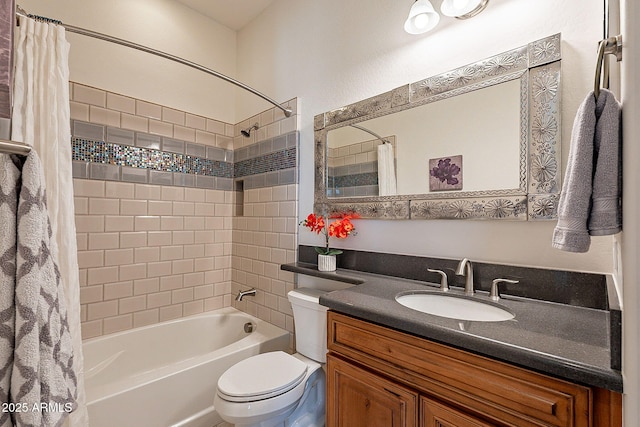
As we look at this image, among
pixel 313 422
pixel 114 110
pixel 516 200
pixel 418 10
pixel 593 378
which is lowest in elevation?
pixel 313 422

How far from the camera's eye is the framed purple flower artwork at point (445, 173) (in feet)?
4.37

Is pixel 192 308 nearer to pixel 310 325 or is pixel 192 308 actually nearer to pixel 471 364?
pixel 310 325

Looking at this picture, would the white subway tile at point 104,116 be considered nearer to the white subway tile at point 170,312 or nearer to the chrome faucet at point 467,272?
the white subway tile at point 170,312

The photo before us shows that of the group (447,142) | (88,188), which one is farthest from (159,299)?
(447,142)

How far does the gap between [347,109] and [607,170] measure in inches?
53.7

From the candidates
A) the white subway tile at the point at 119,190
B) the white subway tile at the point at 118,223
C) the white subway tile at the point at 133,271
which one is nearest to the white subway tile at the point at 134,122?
the white subway tile at the point at 119,190

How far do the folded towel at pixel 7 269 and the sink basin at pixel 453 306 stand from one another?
117 centimetres

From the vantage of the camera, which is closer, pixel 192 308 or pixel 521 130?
pixel 521 130

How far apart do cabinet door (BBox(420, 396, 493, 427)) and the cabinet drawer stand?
0.02 m

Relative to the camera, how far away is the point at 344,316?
3.85ft

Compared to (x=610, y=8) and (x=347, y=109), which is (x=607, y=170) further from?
(x=347, y=109)

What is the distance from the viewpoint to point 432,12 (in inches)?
52.9

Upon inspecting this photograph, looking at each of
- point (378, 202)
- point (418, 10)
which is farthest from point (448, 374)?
point (418, 10)

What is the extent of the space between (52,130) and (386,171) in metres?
1.57
